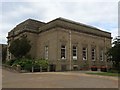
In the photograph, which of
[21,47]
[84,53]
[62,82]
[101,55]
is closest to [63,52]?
[84,53]

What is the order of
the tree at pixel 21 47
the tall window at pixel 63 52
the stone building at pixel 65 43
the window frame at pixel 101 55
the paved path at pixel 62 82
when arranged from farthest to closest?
the window frame at pixel 101 55 → the tree at pixel 21 47 → the tall window at pixel 63 52 → the stone building at pixel 65 43 → the paved path at pixel 62 82

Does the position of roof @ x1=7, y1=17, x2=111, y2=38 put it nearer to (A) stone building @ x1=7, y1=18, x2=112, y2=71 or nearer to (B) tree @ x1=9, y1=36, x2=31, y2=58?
(A) stone building @ x1=7, y1=18, x2=112, y2=71

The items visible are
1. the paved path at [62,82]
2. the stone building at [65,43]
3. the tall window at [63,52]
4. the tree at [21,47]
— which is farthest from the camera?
the tree at [21,47]

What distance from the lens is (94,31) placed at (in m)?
45.3

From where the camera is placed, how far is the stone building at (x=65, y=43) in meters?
37.6

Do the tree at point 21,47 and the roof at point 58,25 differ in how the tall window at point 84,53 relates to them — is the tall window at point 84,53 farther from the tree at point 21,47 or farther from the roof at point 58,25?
the tree at point 21,47

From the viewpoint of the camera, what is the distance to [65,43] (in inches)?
1519

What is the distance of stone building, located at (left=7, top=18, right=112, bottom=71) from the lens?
37.6 m

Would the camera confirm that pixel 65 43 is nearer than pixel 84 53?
Yes

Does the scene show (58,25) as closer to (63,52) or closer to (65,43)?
(65,43)

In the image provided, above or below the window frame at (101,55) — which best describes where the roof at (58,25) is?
above

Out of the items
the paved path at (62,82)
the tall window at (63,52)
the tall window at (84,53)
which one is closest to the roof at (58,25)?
the tall window at (84,53)

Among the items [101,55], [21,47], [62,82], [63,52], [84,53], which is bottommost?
[62,82]

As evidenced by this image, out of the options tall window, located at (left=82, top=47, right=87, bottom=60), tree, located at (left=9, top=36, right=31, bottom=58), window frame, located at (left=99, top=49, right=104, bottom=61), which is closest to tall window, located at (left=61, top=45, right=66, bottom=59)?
tall window, located at (left=82, top=47, right=87, bottom=60)
